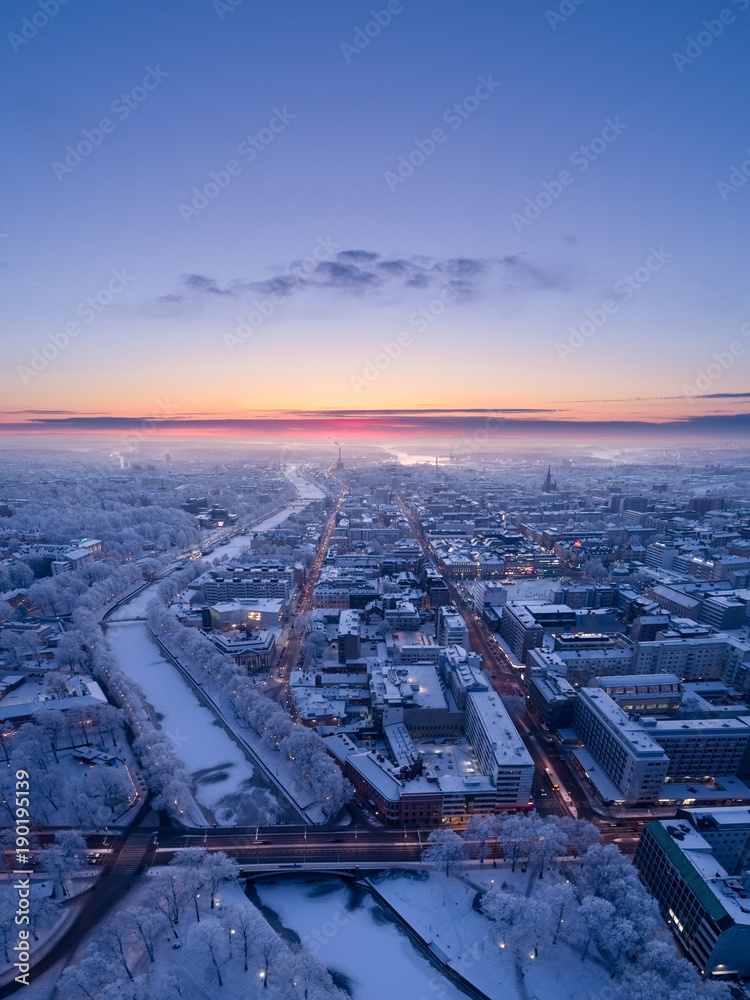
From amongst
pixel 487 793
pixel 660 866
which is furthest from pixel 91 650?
pixel 660 866

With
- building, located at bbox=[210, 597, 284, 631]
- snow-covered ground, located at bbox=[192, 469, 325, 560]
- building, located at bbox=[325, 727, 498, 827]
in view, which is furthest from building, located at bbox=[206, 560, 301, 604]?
building, located at bbox=[325, 727, 498, 827]

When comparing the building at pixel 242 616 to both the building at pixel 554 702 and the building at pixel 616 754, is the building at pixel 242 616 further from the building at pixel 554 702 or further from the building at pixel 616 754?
the building at pixel 616 754

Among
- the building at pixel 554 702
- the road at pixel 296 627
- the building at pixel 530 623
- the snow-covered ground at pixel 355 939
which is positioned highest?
the building at pixel 530 623

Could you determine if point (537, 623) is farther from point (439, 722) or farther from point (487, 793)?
point (487, 793)

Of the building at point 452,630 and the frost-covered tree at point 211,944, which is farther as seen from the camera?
the building at point 452,630

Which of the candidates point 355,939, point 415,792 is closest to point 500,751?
point 415,792

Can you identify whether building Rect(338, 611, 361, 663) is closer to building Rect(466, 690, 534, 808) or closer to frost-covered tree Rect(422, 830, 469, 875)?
building Rect(466, 690, 534, 808)

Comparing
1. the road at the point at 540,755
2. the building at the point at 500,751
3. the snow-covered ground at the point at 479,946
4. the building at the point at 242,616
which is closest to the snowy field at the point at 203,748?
the building at the point at 242,616
